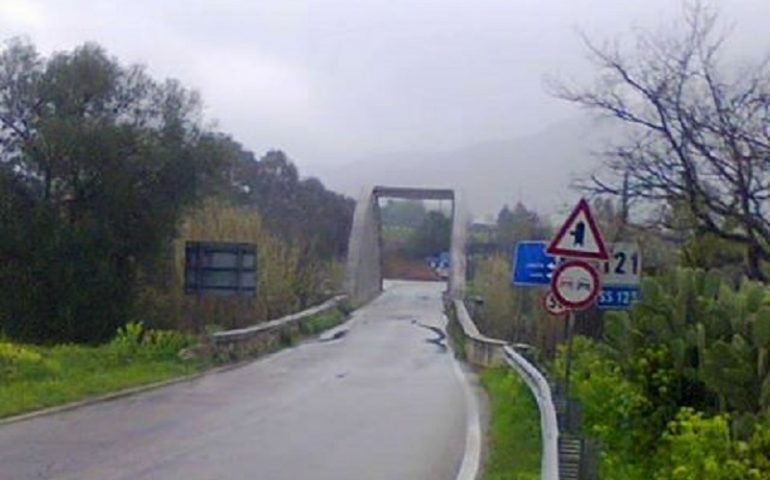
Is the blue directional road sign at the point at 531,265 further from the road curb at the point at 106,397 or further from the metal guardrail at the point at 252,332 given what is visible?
the metal guardrail at the point at 252,332

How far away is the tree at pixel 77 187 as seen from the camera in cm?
4291

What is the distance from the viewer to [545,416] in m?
14.5

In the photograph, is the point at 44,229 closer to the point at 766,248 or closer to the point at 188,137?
the point at 188,137

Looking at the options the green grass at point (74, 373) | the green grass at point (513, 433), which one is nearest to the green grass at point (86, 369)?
the green grass at point (74, 373)

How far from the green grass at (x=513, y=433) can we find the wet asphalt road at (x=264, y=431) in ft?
1.63

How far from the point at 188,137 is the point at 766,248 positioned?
940 inches

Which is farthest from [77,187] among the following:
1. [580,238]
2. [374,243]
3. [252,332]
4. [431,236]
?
[431,236]

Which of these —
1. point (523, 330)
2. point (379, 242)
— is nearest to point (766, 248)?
point (523, 330)

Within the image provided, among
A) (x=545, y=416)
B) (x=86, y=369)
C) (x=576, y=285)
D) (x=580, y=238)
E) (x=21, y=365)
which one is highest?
(x=580, y=238)

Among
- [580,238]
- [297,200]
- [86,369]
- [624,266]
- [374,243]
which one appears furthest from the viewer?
[297,200]

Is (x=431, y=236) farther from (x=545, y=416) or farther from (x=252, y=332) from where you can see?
(x=545, y=416)

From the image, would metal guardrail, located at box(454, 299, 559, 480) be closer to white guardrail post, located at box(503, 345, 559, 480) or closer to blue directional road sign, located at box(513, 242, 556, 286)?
white guardrail post, located at box(503, 345, 559, 480)

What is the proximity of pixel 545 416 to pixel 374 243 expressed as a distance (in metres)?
81.3

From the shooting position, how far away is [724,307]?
1567 centimetres
